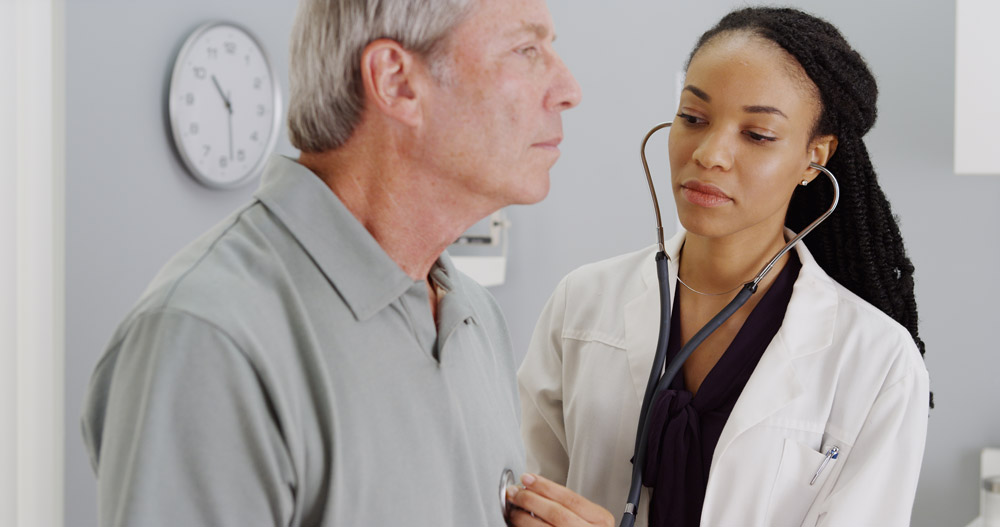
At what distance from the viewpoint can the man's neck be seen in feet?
2.62

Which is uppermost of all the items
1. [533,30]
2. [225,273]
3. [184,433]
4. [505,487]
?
[533,30]

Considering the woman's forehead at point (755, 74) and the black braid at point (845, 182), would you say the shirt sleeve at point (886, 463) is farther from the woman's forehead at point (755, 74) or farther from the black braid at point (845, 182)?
the woman's forehead at point (755, 74)

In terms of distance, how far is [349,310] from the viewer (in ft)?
2.44

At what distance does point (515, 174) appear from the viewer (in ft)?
2.69

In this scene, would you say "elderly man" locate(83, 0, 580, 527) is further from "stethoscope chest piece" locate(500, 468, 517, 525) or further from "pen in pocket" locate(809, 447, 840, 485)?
"pen in pocket" locate(809, 447, 840, 485)

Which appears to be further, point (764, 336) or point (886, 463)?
point (764, 336)

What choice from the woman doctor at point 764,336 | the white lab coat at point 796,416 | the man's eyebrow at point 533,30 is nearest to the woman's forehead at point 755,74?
the woman doctor at point 764,336

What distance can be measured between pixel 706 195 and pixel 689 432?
344mm

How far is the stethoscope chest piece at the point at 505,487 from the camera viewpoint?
0.91m

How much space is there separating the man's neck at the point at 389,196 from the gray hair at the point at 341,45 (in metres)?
0.02

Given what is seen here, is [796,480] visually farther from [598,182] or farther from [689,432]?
[598,182]

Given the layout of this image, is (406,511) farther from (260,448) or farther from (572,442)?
(572,442)

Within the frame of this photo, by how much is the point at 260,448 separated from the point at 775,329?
0.94 metres

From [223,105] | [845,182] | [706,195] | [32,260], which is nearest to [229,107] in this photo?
[223,105]
